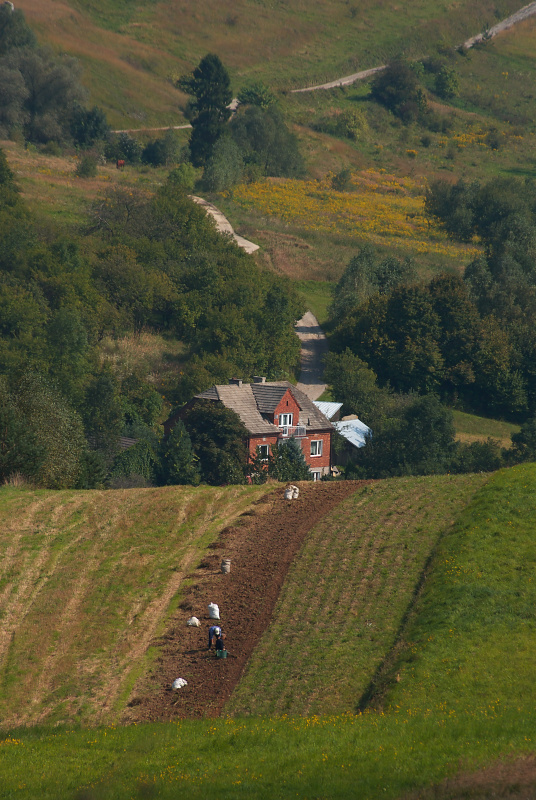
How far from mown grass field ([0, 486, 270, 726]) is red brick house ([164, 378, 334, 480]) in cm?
3203

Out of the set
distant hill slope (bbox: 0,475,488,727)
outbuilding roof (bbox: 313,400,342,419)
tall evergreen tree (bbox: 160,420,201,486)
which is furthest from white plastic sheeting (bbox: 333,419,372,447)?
distant hill slope (bbox: 0,475,488,727)

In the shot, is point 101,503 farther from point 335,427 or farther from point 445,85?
point 445,85

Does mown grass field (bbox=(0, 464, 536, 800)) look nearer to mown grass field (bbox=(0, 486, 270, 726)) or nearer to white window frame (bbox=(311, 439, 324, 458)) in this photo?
mown grass field (bbox=(0, 486, 270, 726))

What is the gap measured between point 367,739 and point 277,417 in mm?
58439

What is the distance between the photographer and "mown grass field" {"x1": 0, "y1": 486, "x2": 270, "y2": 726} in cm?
2862

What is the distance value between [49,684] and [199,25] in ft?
589

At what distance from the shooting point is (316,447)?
82.8 metres

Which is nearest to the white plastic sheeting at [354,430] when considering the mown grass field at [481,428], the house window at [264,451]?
the house window at [264,451]

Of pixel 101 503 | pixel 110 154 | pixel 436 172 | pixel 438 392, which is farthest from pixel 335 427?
pixel 436 172

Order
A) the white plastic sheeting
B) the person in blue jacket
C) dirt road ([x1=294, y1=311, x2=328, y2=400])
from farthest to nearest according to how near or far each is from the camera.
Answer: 1. dirt road ([x1=294, y1=311, x2=328, y2=400])
2. the white plastic sheeting
3. the person in blue jacket

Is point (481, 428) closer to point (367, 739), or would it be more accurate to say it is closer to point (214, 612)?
point (214, 612)

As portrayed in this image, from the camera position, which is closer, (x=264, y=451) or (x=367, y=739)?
(x=367, y=739)

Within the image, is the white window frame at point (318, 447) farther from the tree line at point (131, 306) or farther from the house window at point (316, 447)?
the tree line at point (131, 306)

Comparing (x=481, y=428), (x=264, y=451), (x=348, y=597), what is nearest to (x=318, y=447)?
(x=264, y=451)
